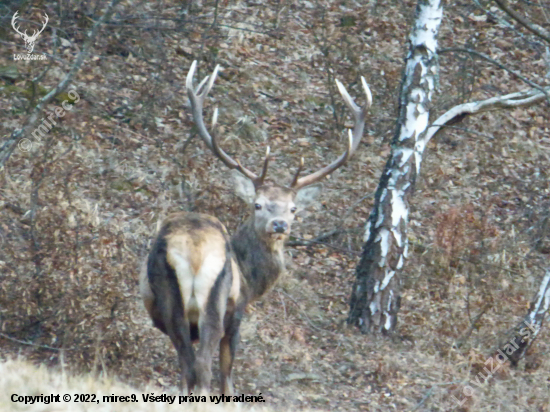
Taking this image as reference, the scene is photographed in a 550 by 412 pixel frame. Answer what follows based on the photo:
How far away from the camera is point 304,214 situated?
28.6 ft

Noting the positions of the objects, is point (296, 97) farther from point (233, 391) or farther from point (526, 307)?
point (233, 391)

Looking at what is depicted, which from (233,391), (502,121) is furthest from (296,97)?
(233,391)

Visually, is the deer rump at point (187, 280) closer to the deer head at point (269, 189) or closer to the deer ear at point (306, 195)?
the deer head at point (269, 189)

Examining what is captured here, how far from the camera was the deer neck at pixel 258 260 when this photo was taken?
7.14m

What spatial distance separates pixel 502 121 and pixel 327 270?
5.29 meters

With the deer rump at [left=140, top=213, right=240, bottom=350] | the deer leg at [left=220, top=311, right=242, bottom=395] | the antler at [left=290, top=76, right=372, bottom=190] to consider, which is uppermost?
the antler at [left=290, top=76, right=372, bottom=190]

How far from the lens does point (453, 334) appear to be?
28.9ft

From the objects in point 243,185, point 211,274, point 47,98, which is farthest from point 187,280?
point 47,98

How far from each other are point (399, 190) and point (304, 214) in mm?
1131

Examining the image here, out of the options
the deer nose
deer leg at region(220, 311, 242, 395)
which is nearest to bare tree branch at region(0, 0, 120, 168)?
the deer nose

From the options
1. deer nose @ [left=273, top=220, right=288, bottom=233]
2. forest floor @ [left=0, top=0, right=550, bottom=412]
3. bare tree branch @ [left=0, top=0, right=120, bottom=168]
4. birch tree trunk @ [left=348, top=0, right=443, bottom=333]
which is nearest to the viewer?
deer nose @ [left=273, top=220, right=288, bottom=233]

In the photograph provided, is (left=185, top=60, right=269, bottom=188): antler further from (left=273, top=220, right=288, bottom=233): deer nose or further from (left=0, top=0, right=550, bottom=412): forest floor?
(left=0, top=0, right=550, bottom=412): forest floor

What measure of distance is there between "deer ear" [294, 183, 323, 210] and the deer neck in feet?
2.17

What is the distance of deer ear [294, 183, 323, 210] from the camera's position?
25.5 ft
